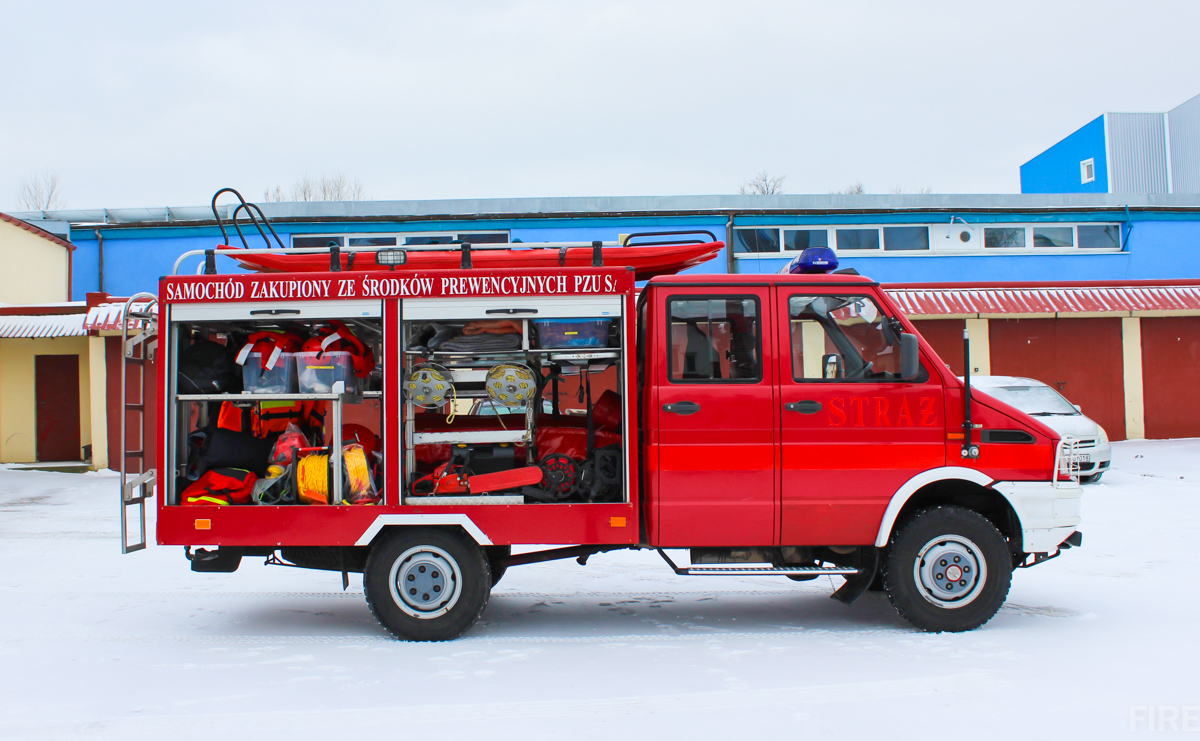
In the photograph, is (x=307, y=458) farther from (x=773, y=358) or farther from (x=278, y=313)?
(x=773, y=358)

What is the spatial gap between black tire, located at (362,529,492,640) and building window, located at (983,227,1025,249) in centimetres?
1701

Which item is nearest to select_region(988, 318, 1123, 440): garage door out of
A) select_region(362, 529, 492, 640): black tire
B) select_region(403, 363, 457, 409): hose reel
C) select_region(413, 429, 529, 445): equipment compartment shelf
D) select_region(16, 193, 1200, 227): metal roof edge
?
select_region(16, 193, 1200, 227): metal roof edge

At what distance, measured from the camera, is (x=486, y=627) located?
5570 millimetres

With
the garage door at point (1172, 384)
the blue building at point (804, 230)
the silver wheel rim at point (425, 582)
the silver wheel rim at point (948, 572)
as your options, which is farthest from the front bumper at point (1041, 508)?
the garage door at point (1172, 384)

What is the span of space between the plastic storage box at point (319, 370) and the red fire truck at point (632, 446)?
0.02m

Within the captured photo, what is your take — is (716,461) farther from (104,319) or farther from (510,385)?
(104,319)

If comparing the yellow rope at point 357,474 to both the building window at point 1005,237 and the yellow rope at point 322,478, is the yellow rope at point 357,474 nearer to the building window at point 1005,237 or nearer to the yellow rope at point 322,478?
the yellow rope at point 322,478

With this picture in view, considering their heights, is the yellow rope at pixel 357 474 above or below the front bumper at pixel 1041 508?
above

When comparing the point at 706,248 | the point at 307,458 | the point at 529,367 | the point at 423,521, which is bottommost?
the point at 423,521

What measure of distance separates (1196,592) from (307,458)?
264 inches

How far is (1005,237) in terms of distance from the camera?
18.5 metres

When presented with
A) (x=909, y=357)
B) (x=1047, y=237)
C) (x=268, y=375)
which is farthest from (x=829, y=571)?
(x=1047, y=237)

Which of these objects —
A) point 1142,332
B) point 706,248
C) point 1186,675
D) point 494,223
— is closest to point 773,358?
point 706,248

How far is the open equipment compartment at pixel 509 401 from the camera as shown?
17.1ft
